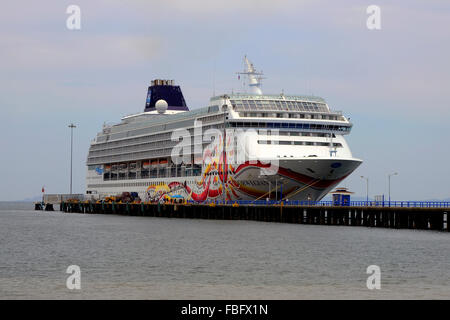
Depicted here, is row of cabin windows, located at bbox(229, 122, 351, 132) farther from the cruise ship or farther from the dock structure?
the dock structure

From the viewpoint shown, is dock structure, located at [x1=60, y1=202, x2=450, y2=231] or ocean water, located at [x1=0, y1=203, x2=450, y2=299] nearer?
ocean water, located at [x1=0, y1=203, x2=450, y2=299]

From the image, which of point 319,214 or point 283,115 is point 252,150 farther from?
point 319,214

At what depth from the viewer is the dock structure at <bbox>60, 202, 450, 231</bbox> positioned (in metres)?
74.2

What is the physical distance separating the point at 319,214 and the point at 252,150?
33.8ft

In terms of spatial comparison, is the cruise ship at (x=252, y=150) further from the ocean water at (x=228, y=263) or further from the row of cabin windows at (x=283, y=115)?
the ocean water at (x=228, y=263)

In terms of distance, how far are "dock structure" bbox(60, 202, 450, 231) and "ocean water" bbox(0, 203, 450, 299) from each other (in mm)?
1792

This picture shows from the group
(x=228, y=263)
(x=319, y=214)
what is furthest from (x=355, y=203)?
(x=228, y=263)

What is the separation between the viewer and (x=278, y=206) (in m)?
86.6

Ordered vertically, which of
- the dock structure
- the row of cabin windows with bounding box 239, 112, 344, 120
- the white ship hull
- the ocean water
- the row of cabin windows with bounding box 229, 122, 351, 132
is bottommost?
the ocean water

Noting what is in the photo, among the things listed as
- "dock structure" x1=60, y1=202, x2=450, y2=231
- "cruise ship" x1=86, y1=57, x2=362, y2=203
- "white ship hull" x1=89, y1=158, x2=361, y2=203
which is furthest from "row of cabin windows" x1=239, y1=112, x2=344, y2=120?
"dock structure" x1=60, y1=202, x2=450, y2=231

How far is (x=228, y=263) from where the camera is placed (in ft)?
157
